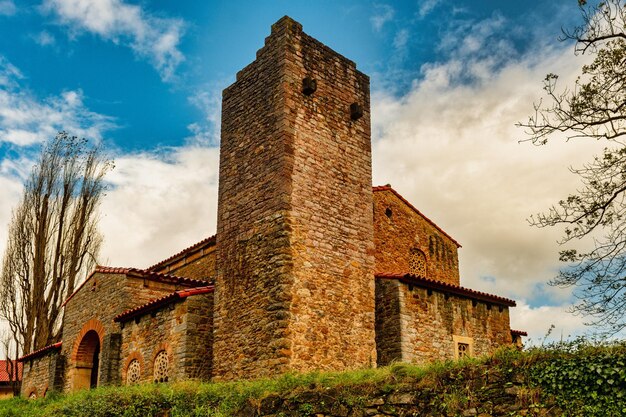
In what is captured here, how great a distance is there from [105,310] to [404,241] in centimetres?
1005

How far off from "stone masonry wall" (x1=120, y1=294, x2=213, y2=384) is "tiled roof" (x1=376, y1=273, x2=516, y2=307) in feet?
15.9

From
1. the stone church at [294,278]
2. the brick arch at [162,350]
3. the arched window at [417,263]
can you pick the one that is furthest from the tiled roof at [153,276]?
the arched window at [417,263]

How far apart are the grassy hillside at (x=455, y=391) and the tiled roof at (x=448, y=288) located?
601cm

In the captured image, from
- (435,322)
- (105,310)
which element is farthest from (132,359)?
(435,322)

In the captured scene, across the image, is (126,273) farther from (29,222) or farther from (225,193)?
(29,222)

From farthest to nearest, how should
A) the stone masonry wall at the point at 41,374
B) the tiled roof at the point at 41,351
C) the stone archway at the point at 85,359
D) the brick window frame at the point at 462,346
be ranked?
the tiled roof at the point at 41,351 < the stone masonry wall at the point at 41,374 < the stone archway at the point at 85,359 < the brick window frame at the point at 462,346

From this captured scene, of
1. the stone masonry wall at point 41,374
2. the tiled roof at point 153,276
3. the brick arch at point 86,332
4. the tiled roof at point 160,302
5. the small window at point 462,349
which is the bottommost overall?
the stone masonry wall at point 41,374

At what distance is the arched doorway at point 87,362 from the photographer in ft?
65.6

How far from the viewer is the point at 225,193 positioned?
53.1 feet

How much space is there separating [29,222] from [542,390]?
23862 millimetres

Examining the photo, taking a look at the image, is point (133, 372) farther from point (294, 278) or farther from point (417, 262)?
point (417, 262)

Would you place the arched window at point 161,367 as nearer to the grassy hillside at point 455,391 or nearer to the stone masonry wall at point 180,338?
the stone masonry wall at point 180,338

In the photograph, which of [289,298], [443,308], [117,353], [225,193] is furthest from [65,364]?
[443,308]

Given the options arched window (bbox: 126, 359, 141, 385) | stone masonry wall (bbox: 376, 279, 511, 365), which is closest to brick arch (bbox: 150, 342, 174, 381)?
arched window (bbox: 126, 359, 141, 385)
